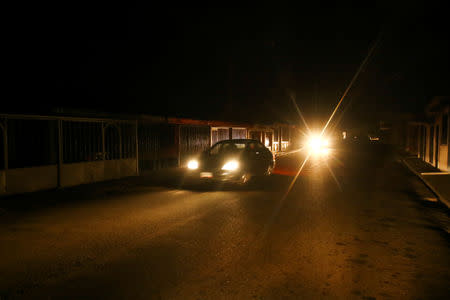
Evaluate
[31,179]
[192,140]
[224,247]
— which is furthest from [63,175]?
[192,140]

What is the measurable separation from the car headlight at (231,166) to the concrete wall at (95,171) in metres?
4.86

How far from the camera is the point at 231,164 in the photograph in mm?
11164

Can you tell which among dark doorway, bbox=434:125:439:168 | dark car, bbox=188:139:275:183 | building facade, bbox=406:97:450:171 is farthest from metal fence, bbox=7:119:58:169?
dark doorway, bbox=434:125:439:168

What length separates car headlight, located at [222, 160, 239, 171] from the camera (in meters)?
11.1

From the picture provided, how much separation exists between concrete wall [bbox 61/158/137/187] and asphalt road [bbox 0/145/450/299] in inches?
69.6

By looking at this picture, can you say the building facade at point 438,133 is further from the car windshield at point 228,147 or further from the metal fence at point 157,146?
the metal fence at point 157,146

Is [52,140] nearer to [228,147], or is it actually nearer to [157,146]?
[157,146]

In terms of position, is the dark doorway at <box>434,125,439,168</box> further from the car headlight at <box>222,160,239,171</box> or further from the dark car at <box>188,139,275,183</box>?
the car headlight at <box>222,160,239,171</box>

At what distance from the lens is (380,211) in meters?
7.85

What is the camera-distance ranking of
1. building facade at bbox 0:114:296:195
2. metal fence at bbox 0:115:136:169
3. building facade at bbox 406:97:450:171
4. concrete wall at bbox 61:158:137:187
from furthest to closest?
building facade at bbox 406:97:450:171
concrete wall at bbox 61:158:137:187
metal fence at bbox 0:115:136:169
building facade at bbox 0:114:296:195

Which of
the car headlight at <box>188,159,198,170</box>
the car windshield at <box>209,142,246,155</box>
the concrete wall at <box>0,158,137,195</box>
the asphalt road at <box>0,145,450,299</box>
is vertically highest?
the car windshield at <box>209,142,246,155</box>

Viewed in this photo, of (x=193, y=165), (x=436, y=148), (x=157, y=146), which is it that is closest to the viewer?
(x=193, y=165)

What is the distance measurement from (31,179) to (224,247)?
7638 mm

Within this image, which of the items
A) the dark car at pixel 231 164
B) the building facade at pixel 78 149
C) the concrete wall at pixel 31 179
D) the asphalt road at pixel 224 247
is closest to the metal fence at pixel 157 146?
the building facade at pixel 78 149
